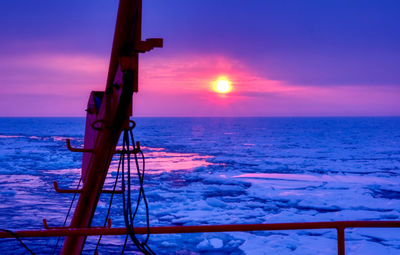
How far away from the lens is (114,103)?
2408 millimetres

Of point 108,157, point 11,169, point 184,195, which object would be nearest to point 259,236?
point 184,195

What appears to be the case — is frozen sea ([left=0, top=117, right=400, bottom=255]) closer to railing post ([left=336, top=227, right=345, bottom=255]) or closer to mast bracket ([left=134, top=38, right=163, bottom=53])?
railing post ([left=336, top=227, right=345, bottom=255])

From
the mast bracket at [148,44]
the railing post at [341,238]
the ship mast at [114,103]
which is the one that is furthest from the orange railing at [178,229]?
the mast bracket at [148,44]

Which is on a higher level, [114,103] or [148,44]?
[148,44]

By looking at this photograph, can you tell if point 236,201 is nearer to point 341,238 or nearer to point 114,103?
point 341,238

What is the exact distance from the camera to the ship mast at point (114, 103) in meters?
2.09

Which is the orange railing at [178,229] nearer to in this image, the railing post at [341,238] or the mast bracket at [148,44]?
the railing post at [341,238]

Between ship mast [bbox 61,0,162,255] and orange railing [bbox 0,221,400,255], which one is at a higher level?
ship mast [bbox 61,0,162,255]

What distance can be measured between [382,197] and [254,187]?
4853 millimetres

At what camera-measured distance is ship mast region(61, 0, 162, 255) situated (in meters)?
2.09

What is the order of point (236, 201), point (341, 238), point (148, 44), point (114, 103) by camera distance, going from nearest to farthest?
1. point (148, 44)
2. point (114, 103)
3. point (341, 238)
4. point (236, 201)

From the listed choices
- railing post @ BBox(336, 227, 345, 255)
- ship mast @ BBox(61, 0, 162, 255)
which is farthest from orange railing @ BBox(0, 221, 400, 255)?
ship mast @ BBox(61, 0, 162, 255)

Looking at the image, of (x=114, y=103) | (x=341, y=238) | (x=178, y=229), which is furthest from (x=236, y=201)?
(x=114, y=103)

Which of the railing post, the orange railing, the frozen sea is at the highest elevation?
the orange railing
